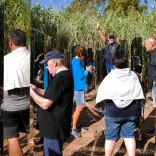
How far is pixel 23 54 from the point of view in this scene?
5.19 feet

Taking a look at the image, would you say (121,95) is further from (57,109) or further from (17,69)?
(17,69)

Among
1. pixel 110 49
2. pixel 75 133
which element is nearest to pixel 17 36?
pixel 110 49

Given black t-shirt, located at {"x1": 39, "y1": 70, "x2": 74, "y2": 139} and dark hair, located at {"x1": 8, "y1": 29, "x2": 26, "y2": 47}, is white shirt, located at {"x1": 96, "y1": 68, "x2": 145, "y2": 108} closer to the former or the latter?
black t-shirt, located at {"x1": 39, "y1": 70, "x2": 74, "y2": 139}

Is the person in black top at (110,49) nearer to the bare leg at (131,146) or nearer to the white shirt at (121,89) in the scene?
the white shirt at (121,89)

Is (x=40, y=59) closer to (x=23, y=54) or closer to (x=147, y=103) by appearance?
(x=23, y=54)

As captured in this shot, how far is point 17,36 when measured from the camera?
1.52 metres

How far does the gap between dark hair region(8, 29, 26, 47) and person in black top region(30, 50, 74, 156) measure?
45.0 inches

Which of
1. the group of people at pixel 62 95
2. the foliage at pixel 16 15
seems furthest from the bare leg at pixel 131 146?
the foliage at pixel 16 15

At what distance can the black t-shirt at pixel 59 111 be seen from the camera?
9.29 ft

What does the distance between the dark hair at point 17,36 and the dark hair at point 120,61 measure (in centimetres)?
217

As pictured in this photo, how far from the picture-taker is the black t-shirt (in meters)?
2.83

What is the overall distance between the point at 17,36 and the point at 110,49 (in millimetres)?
2502

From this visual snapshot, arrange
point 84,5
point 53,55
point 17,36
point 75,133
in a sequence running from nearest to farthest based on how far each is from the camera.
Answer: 1. point 17,36
2. point 53,55
3. point 84,5
4. point 75,133

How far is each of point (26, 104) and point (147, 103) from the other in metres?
3.18
